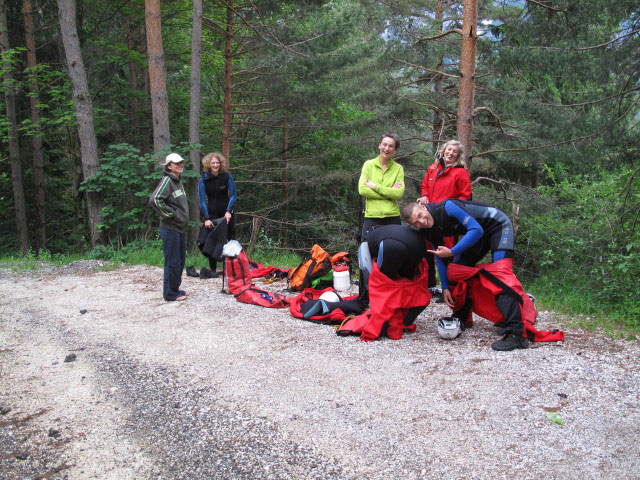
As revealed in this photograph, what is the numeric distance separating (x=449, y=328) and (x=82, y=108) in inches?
385

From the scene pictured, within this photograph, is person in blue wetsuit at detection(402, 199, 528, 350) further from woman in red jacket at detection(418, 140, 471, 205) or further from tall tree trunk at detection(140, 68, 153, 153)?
tall tree trunk at detection(140, 68, 153, 153)

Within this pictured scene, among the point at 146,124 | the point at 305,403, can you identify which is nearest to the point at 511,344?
the point at 305,403

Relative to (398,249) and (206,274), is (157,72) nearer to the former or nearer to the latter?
(206,274)

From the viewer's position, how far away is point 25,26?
1312 centimetres

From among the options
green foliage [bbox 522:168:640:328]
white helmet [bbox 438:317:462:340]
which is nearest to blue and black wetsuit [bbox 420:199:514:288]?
white helmet [bbox 438:317:462:340]

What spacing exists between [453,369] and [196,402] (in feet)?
6.80

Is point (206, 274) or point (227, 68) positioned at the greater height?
point (227, 68)

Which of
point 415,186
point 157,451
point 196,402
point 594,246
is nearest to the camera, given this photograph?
point 157,451

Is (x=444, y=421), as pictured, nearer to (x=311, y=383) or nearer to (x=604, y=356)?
(x=311, y=383)

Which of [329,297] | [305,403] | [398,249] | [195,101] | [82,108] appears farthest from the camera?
[195,101]

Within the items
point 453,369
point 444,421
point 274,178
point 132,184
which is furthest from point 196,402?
point 274,178

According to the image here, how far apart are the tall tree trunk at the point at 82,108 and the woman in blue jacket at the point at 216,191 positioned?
4.23 m

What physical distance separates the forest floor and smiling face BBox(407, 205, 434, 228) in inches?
46.1

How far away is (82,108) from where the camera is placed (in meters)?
10.4
